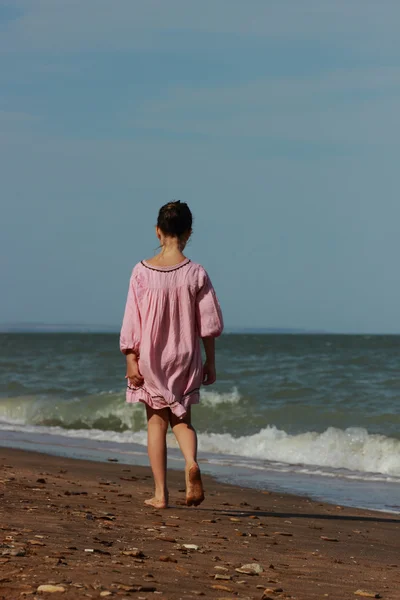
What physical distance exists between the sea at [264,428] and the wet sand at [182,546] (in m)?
1.78

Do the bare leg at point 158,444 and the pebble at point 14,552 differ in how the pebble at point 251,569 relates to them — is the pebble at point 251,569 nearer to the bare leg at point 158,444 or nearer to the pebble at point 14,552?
the pebble at point 14,552

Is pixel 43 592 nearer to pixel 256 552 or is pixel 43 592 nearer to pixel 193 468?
pixel 256 552

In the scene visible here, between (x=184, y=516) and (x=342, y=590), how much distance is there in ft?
6.10

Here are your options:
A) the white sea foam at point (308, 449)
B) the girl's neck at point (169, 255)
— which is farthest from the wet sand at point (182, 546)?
the white sea foam at point (308, 449)

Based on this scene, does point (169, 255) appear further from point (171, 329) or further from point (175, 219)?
point (171, 329)

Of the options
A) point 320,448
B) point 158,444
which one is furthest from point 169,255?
point 320,448

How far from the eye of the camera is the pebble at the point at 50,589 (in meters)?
3.04

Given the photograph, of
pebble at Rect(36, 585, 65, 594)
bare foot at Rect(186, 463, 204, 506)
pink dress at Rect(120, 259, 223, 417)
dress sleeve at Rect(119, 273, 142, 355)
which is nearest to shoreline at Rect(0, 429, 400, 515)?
bare foot at Rect(186, 463, 204, 506)

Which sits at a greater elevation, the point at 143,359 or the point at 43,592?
the point at 143,359

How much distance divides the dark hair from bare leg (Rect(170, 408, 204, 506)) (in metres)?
1.10

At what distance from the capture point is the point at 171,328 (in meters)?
5.43

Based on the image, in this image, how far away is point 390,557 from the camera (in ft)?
Result: 16.1

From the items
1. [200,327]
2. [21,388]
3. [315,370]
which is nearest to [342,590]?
[200,327]

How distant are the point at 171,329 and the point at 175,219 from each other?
664 mm
